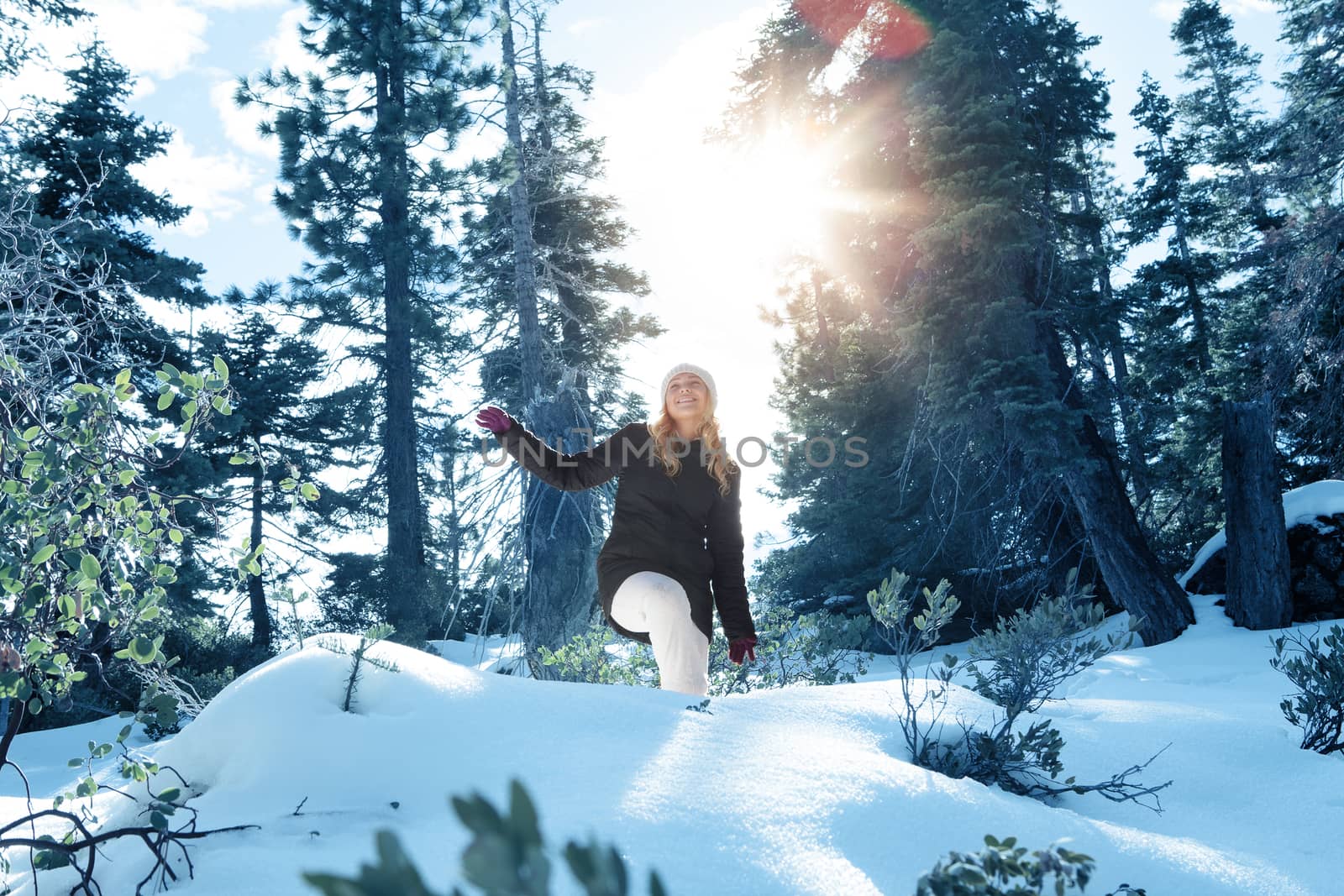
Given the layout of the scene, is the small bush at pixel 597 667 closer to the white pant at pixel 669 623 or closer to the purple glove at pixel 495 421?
the white pant at pixel 669 623

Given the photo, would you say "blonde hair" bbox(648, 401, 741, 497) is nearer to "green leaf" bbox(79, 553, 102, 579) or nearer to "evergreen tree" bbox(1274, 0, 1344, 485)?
"green leaf" bbox(79, 553, 102, 579)

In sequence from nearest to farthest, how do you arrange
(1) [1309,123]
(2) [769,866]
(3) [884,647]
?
(2) [769,866] → (1) [1309,123] → (3) [884,647]

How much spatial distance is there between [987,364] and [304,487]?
6.85m

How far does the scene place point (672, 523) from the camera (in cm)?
387

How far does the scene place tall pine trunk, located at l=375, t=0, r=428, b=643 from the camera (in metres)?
11.3

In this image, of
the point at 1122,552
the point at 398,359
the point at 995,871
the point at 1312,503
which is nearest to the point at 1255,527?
the point at 1312,503

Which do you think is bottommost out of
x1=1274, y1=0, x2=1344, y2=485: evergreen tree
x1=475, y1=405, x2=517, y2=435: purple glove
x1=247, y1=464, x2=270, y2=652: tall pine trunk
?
x1=247, y1=464, x2=270, y2=652: tall pine trunk

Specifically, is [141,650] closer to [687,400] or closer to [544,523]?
[687,400]

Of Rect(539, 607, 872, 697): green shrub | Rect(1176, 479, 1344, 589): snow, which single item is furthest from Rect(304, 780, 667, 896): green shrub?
Rect(1176, 479, 1344, 589): snow

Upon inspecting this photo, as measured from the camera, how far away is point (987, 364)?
7.65 meters

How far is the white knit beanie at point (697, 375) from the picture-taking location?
403cm

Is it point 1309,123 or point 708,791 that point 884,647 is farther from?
point 708,791

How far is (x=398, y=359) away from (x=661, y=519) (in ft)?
33.8

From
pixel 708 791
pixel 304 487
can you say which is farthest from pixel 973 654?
pixel 304 487
